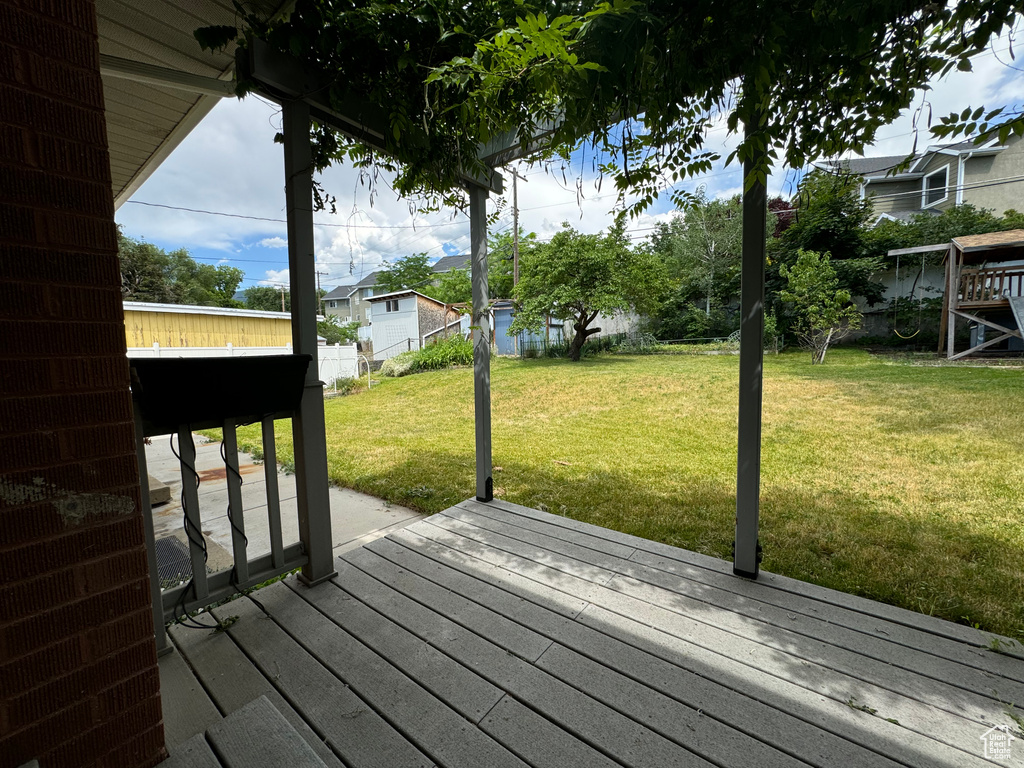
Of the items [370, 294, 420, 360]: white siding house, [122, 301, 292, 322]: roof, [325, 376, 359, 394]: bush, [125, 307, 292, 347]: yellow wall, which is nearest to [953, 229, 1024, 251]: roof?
[125, 307, 292, 347]: yellow wall

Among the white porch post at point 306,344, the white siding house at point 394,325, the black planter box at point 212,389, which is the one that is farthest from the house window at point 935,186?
the white siding house at point 394,325

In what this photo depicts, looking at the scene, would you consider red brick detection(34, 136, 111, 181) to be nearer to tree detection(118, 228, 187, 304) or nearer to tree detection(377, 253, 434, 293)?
tree detection(118, 228, 187, 304)

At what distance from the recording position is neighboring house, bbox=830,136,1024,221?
195cm

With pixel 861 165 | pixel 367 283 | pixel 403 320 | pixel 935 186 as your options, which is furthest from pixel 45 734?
pixel 367 283

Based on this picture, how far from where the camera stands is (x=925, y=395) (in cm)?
470

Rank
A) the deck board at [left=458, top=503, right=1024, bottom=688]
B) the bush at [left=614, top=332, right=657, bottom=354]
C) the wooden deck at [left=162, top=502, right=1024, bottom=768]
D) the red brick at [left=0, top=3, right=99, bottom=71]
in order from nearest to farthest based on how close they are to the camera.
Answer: the red brick at [left=0, top=3, right=99, bottom=71], the wooden deck at [left=162, top=502, right=1024, bottom=768], the deck board at [left=458, top=503, right=1024, bottom=688], the bush at [left=614, top=332, right=657, bottom=354]

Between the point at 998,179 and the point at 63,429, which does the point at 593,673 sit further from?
the point at 998,179

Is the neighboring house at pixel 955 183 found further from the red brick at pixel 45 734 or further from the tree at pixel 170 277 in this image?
the tree at pixel 170 277

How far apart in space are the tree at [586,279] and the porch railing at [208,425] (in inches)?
314

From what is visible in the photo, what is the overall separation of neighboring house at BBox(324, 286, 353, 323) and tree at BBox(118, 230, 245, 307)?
722 centimetres

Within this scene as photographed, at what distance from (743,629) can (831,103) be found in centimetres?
170

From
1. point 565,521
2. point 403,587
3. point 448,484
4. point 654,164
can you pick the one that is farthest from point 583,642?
point 448,484

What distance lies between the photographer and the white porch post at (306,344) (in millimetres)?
1636

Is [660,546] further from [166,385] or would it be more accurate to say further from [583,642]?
[166,385]
